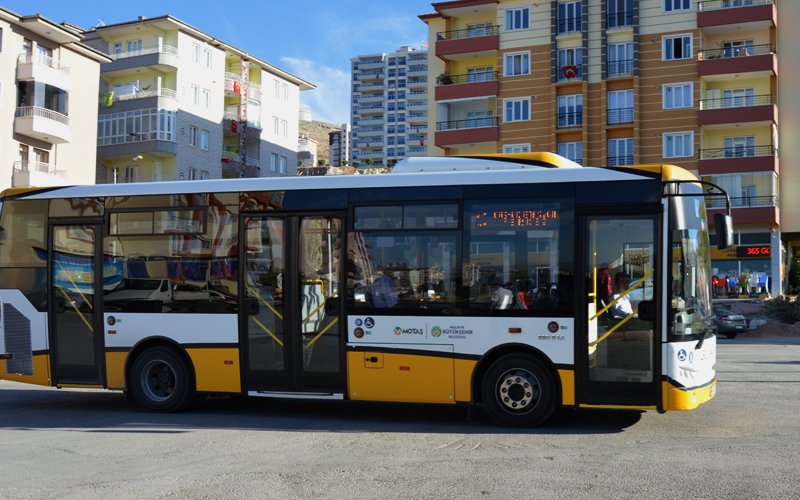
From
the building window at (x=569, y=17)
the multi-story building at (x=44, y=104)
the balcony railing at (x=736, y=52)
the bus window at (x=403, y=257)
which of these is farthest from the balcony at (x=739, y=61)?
the bus window at (x=403, y=257)

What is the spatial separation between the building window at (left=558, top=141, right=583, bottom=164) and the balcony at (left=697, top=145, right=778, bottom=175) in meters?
6.52

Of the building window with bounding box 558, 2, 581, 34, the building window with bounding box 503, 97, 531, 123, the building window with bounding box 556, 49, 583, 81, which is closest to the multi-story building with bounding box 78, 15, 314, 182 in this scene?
the building window with bounding box 503, 97, 531, 123

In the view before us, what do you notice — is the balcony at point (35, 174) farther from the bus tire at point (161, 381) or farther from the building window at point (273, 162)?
the bus tire at point (161, 381)

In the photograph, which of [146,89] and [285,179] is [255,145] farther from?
[285,179]

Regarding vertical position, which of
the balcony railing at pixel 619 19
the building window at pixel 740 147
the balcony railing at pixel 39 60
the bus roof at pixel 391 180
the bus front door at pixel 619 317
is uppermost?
the balcony railing at pixel 619 19

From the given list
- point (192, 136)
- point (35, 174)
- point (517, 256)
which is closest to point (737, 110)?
point (192, 136)

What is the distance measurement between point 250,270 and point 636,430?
5383 millimetres

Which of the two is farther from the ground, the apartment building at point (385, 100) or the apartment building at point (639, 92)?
the apartment building at point (385, 100)

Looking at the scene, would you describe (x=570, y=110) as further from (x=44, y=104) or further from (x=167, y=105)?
(x=44, y=104)

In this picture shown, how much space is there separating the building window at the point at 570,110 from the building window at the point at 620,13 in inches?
176

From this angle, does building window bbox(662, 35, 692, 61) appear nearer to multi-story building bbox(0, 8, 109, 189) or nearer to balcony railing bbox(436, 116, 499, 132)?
balcony railing bbox(436, 116, 499, 132)

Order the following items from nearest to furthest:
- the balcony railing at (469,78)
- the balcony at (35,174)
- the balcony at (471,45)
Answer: the balcony at (35,174)
the balcony at (471,45)
the balcony railing at (469,78)

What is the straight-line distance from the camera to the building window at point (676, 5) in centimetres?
5003

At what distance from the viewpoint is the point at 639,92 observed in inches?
1992
